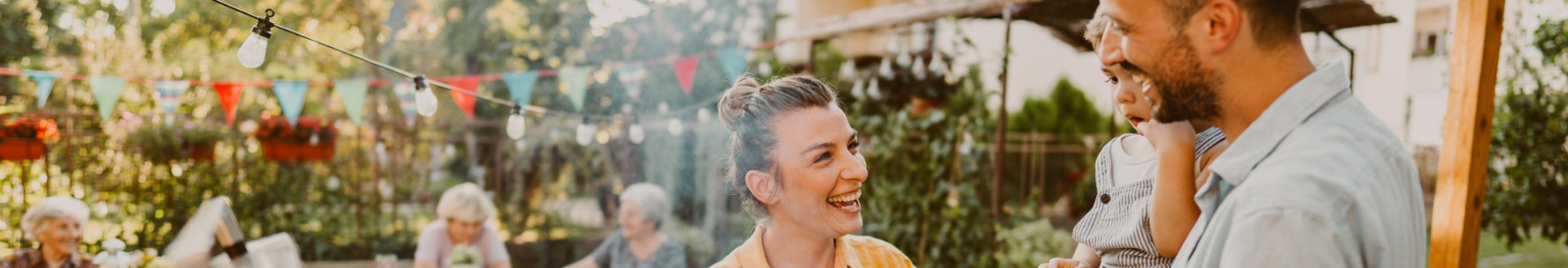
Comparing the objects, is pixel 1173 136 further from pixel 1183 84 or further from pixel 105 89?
pixel 105 89

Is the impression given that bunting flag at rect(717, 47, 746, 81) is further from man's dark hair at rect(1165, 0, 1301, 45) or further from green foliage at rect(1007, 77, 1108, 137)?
green foliage at rect(1007, 77, 1108, 137)

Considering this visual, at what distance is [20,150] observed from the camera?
231 inches

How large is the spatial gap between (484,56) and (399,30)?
3.08ft

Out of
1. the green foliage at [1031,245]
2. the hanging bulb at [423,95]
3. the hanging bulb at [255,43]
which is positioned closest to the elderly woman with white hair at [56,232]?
the hanging bulb at [423,95]

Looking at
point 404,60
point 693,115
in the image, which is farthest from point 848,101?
point 404,60

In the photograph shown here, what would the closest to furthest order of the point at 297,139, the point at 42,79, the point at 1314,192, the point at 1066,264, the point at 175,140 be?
the point at 1314,192 < the point at 1066,264 < the point at 42,79 < the point at 297,139 < the point at 175,140

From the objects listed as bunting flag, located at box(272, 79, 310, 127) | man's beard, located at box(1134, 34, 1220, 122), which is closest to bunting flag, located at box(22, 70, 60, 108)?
bunting flag, located at box(272, 79, 310, 127)

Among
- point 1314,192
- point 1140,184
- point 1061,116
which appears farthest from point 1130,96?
point 1061,116

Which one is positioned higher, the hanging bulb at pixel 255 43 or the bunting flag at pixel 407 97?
the hanging bulb at pixel 255 43

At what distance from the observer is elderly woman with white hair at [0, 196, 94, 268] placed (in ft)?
16.4

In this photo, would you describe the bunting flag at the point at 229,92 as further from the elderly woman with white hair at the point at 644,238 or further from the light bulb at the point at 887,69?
the light bulb at the point at 887,69

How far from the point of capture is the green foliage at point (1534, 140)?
16.2 feet

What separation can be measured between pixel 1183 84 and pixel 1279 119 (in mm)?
114

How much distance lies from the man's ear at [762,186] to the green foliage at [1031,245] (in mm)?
3742
